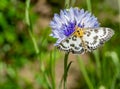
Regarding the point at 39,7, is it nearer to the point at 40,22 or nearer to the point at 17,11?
the point at 40,22

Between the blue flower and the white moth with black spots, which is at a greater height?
the blue flower

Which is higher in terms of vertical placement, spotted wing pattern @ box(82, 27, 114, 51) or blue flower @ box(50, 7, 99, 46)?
blue flower @ box(50, 7, 99, 46)

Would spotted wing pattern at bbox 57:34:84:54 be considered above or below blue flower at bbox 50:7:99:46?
below
